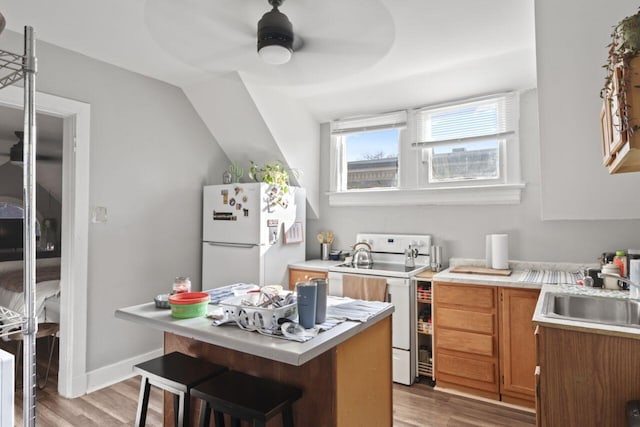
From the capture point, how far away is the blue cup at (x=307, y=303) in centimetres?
147

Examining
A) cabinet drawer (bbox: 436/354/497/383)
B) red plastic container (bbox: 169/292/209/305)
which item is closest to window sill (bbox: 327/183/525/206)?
cabinet drawer (bbox: 436/354/497/383)

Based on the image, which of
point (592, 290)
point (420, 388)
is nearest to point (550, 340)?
point (592, 290)

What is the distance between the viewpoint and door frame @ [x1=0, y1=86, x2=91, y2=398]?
2.78m

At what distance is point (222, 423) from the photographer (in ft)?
5.61

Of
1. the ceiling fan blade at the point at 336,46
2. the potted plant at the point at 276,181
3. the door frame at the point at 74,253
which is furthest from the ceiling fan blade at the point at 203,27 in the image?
the potted plant at the point at 276,181

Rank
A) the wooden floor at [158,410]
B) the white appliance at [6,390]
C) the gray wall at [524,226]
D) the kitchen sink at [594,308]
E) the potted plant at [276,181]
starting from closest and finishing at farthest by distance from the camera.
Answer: the white appliance at [6,390] < the kitchen sink at [594,308] < the wooden floor at [158,410] < the gray wall at [524,226] < the potted plant at [276,181]

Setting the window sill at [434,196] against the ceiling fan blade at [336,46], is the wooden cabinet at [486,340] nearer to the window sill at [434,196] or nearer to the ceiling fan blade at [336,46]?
the window sill at [434,196]

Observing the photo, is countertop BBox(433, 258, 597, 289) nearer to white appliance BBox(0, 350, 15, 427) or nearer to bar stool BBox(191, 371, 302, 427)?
bar stool BBox(191, 371, 302, 427)

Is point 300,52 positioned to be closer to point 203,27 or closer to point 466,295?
point 203,27

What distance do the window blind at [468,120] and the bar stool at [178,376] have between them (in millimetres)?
2645

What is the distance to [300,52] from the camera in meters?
2.46

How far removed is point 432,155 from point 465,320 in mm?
1510

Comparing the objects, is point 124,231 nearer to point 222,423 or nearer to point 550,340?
point 222,423

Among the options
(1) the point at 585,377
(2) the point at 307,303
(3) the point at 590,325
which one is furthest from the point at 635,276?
(2) the point at 307,303
